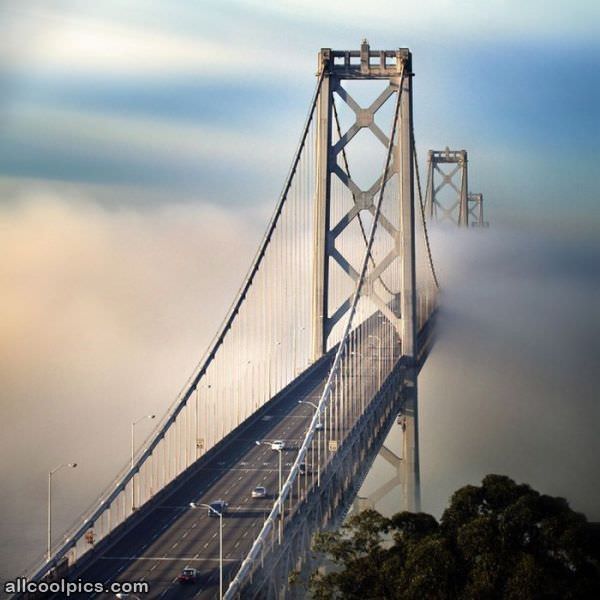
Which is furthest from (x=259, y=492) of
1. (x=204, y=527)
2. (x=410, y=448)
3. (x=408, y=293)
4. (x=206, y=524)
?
(x=408, y=293)

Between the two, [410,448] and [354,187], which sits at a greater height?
[354,187]

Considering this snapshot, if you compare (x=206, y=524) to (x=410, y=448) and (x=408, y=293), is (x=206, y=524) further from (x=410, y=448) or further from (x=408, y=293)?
(x=408, y=293)

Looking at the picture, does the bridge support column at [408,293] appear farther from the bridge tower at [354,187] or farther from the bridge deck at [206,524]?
the bridge deck at [206,524]

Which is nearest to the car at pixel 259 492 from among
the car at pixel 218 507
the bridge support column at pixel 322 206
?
the car at pixel 218 507

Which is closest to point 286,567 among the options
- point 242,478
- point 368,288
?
point 242,478

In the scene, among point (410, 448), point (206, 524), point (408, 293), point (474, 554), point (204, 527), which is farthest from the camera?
point (408, 293)

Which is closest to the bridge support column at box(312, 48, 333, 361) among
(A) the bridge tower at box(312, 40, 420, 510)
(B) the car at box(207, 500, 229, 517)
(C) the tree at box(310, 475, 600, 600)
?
(A) the bridge tower at box(312, 40, 420, 510)

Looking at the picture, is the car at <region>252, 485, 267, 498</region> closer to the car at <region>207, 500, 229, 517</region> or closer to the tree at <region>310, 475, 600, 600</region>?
the car at <region>207, 500, 229, 517</region>
